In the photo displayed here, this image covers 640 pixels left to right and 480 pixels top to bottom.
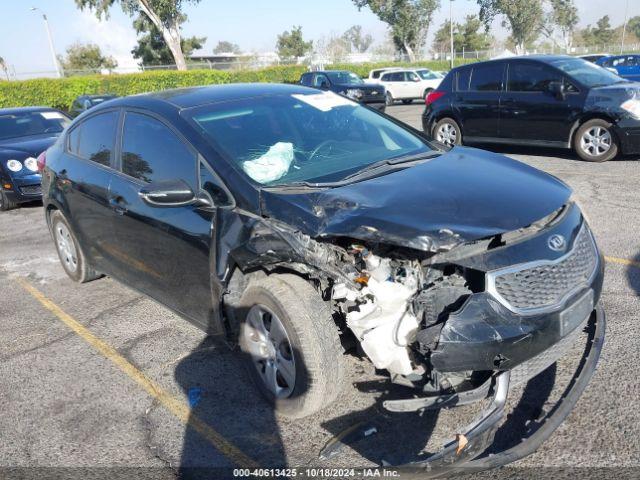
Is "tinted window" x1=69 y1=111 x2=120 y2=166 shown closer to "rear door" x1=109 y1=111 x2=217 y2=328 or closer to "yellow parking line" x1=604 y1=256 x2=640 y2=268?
"rear door" x1=109 y1=111 x2=217 y2=328

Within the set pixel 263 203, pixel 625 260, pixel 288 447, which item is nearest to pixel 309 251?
pixel 263 203

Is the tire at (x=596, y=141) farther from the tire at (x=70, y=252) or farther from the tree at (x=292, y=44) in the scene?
the tree at (x=292, y=44)

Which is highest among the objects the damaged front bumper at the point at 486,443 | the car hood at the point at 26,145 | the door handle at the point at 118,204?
the door handle at the point at 118,204

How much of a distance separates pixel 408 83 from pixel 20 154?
1975 cm

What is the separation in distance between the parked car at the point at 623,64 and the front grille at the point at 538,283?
1995 cm

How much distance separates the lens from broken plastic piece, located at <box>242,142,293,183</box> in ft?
10.4

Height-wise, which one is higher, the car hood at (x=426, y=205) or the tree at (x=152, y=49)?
the tree at (x=152, y=49)

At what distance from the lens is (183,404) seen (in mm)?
3195

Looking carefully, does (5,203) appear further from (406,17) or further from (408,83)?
(406,17)

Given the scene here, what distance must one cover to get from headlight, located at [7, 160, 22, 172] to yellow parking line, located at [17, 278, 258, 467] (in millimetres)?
4473

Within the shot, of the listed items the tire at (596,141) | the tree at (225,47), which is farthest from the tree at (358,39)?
the tire at (596,141)

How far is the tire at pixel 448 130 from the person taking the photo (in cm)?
1002

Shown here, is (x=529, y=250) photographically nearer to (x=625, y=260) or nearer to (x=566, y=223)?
(x=566, y=223)

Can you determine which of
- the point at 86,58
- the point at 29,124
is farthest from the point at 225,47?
the point at 29,124
